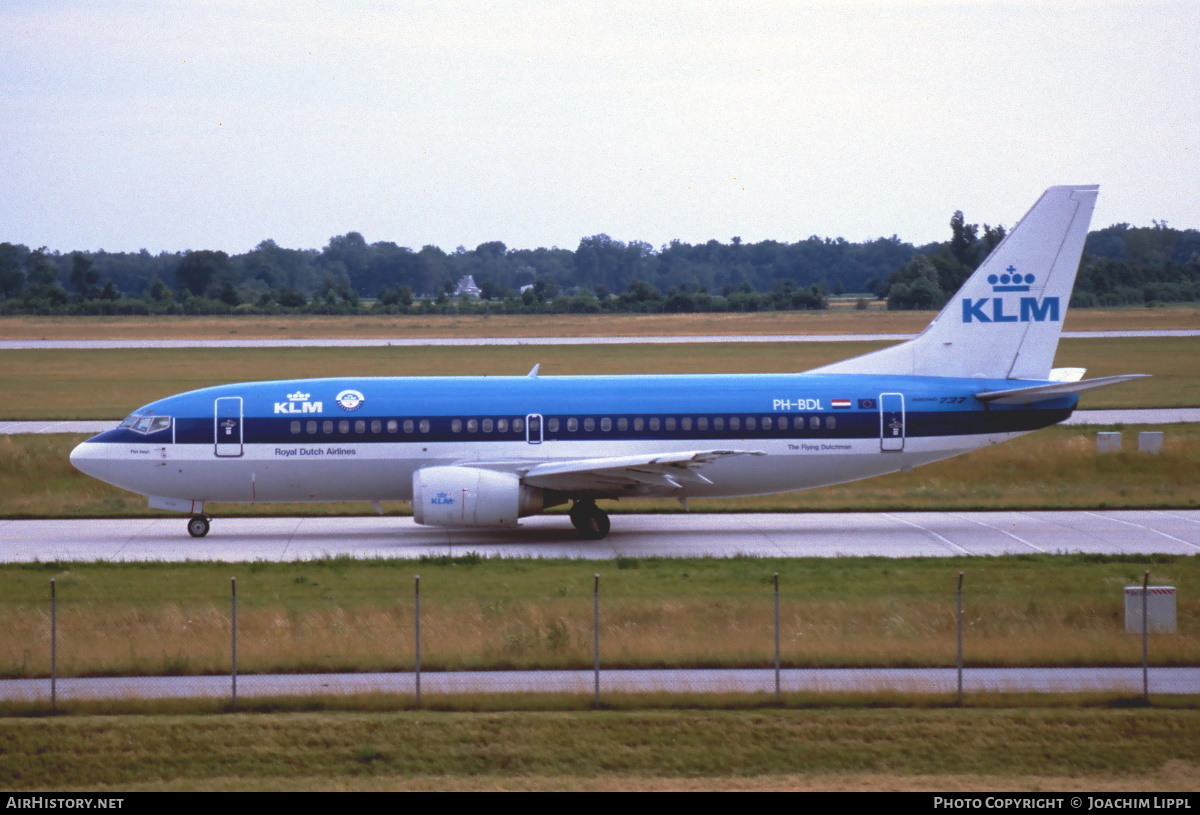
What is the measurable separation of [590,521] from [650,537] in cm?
143

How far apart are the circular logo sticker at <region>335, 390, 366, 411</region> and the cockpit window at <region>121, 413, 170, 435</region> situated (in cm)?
393

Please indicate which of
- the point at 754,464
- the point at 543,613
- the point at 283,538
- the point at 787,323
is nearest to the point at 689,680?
the point at 543,613

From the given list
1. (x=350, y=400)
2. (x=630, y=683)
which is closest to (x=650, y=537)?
(x=350, y=400)

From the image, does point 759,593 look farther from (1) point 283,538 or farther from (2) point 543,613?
(1) point 283,538

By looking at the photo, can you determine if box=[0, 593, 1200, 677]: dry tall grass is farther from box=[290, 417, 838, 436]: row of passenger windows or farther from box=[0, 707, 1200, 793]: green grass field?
box=[290, 417, 838, 436]: row of passenger windows

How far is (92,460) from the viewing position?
30922 mm

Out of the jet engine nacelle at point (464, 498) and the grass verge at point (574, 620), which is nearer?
the grass verge at point (574, 620)

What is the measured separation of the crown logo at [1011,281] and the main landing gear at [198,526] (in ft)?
63.3

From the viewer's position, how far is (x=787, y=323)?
11206 centimetres

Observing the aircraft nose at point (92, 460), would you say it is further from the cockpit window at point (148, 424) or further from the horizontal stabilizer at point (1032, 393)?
the horizontal stabilizer at point (1032, 393)

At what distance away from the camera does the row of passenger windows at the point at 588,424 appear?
1212 inches

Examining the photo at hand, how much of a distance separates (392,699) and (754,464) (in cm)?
1535

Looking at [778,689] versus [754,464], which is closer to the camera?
[778,689]

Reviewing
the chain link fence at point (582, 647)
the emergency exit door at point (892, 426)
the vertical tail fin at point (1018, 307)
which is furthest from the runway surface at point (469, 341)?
the chain link fence at point (582, 647)
